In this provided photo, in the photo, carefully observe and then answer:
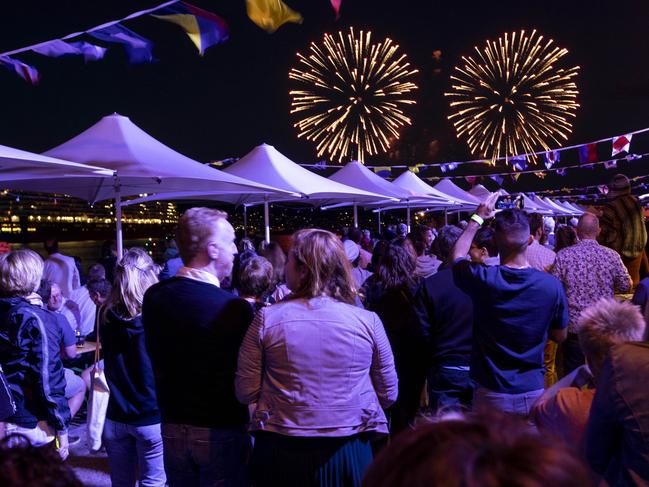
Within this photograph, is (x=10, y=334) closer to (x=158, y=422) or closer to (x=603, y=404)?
(x=158, y=422)

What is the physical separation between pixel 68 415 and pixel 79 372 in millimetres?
2925

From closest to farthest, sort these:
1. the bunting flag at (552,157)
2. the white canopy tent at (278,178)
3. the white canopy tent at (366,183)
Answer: the white canopy tent at (278,178), the white canopy tent at (366,183), the bunting flag at (552,157)

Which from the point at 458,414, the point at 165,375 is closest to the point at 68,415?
the point at 165,375

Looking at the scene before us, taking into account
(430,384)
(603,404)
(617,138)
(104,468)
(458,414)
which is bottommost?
(104,468)

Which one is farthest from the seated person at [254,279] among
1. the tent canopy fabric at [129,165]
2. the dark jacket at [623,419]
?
the tent canopy fabric at [129,165]

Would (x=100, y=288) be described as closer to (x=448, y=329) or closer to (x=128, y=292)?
(x=128, y=292)

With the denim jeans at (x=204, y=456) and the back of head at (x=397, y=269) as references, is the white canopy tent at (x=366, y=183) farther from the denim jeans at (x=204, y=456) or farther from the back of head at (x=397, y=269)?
the denim jeans at (x=204, y=456)

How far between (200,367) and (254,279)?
1.22 meters

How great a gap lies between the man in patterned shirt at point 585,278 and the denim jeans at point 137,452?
3.59 meters

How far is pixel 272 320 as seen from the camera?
2.59 m

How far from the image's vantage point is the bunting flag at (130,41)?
296 inches

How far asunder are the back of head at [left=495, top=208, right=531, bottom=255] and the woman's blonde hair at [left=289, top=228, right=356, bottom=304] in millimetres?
1318

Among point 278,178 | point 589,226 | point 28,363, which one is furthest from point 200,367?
point 278,178

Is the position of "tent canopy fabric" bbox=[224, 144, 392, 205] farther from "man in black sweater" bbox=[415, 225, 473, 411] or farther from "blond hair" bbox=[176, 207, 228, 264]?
"blond hair" bbox=[176, 207, 228, 264]
